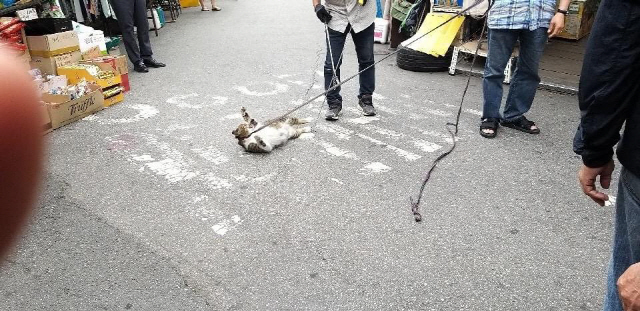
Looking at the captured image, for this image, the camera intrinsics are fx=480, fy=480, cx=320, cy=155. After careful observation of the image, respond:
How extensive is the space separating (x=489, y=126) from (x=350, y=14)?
66.2 inches

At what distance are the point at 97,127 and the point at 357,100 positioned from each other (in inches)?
109

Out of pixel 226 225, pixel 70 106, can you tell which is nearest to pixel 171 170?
pixel 226 225

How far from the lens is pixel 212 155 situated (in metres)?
4.11

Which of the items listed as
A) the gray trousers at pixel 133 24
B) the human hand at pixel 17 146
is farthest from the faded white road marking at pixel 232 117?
the human hand at pixel 17 146

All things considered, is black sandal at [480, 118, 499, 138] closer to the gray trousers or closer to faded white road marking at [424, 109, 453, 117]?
faded white road marking at [424, 109, 453, 117]

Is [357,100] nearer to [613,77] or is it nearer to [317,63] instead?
[317,63]

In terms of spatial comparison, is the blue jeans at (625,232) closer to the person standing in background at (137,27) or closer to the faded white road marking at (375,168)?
the faded white road marking at (375,168)

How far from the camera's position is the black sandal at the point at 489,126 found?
4344 mm

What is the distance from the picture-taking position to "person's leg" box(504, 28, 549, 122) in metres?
4.07

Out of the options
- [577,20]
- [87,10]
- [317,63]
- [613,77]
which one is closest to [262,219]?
[613,77]

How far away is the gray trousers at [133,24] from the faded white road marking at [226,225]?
469 centimetres

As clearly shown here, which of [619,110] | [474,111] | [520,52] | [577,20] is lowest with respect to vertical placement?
[474,111]

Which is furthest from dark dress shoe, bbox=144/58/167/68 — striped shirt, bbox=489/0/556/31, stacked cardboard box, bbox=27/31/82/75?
striped shirt, bbox=489/0/556/31

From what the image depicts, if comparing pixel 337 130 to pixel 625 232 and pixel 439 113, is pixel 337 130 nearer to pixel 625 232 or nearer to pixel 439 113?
pixel 439 113
